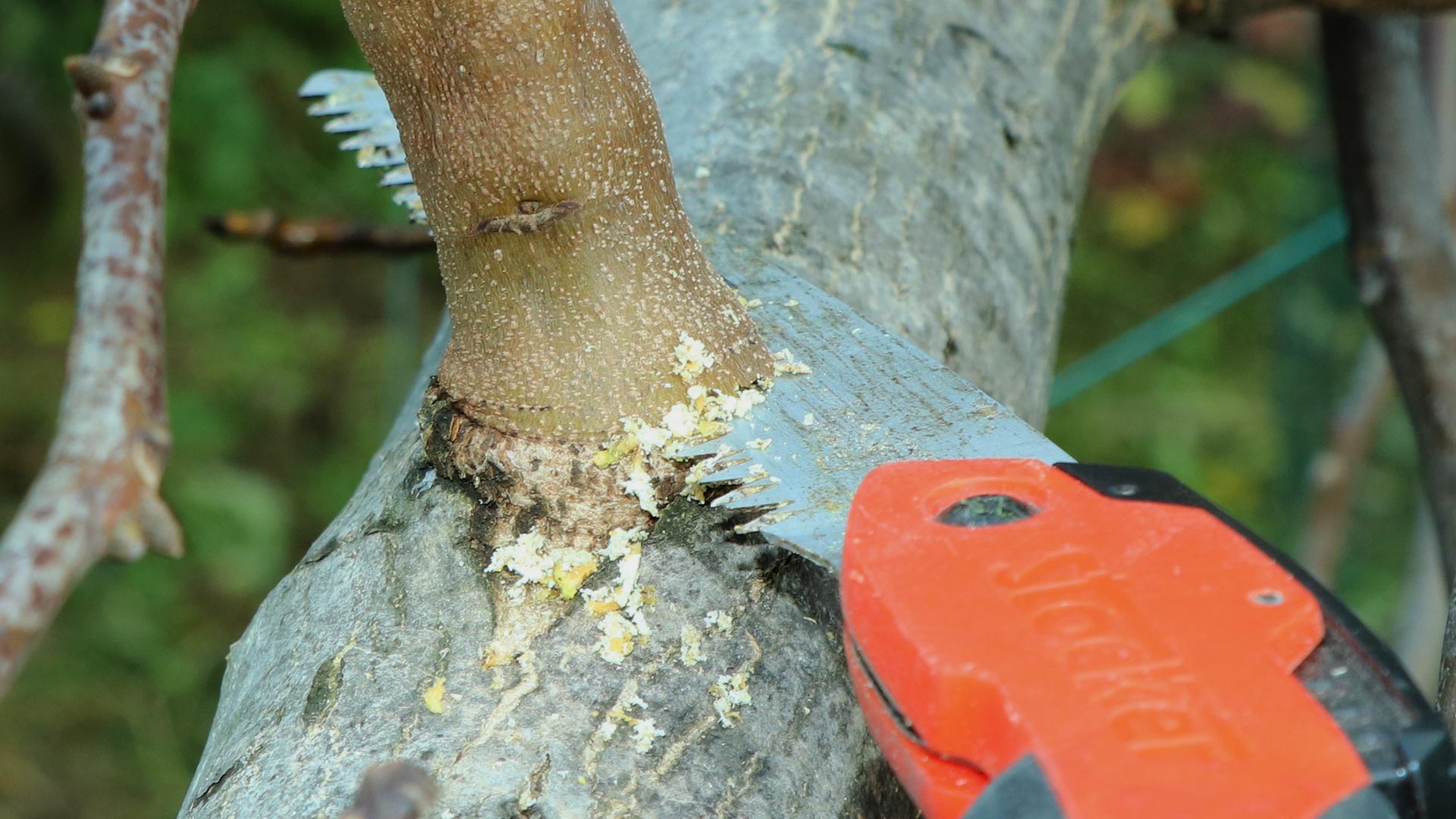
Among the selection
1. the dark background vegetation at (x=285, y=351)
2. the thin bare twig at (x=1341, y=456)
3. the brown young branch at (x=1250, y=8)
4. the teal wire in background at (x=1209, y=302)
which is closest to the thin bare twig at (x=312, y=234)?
the brown young branch at (x=1250, y=8)

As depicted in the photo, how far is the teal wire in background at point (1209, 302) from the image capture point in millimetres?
2781

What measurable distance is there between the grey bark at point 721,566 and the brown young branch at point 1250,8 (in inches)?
18.3

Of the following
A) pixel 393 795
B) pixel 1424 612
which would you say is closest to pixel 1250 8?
pixel 1424 612

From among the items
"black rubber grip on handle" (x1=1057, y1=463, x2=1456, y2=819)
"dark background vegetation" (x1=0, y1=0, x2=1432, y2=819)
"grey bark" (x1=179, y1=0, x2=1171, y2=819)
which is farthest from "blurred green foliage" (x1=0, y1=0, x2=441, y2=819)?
"black rubber grip on handle" (x1=1057, y1=463, x2=1456, y2=819)

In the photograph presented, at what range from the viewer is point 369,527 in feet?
2.56

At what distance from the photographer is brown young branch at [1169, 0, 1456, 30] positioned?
144 centimetres

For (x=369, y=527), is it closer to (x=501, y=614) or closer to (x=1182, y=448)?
(x=501, y=614)

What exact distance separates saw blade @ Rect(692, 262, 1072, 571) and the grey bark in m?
0.04

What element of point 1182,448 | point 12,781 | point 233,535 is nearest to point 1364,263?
point 1182,448

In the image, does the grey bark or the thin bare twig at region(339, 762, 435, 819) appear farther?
the grey bark

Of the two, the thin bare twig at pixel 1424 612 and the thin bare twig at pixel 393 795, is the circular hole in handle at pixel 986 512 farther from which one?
the thin bare twig at pixel 1424 612

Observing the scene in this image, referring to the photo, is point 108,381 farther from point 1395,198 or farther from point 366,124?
point 1395,198

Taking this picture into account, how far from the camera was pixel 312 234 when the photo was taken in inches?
61.7

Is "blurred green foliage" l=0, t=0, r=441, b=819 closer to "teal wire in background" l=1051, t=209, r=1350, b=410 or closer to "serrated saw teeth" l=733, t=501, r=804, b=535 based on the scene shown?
"teal wire in background" l=1051, t=209, r=1350, b=410
